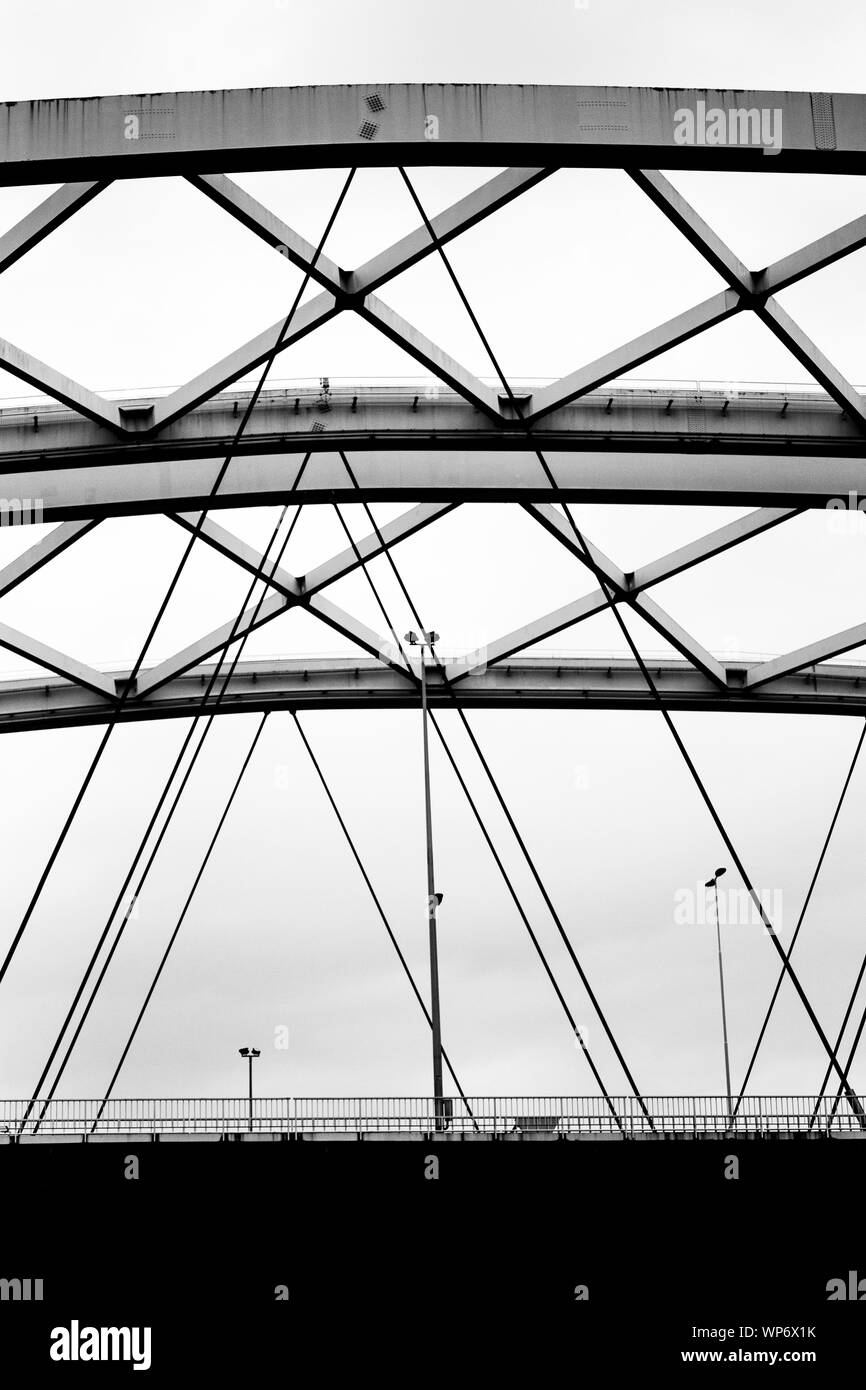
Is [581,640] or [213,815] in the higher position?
[213,815]

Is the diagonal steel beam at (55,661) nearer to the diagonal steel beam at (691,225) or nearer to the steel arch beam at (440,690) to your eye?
the steel arch beam at (440,690)

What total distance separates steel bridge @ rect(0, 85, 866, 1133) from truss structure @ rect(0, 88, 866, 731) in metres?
0.03

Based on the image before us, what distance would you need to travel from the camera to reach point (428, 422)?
75.0ft

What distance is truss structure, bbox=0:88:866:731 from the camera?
52.5ft

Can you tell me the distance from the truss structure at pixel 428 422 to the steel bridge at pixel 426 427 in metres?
0.03

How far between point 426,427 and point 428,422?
96 millimetres

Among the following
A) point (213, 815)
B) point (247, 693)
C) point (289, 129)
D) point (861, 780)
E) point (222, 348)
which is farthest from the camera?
point (213, 815)

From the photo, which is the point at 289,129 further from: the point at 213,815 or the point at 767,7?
the point at 213,815

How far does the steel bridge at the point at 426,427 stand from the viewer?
52.5 ft

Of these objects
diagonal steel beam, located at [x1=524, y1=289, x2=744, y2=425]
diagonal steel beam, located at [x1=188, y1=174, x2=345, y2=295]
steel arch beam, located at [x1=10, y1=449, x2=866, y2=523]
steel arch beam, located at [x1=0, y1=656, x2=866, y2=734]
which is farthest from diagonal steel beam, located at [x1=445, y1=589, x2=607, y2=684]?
diagonal steel beam, located at [x1=188, y1=174, x2=345, y2=295]

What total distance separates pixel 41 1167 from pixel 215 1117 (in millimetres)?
2519

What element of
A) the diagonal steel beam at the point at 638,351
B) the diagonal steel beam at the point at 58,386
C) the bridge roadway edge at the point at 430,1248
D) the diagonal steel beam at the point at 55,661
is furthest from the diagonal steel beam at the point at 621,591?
the bridge roadway edge at the point at 430,1248
